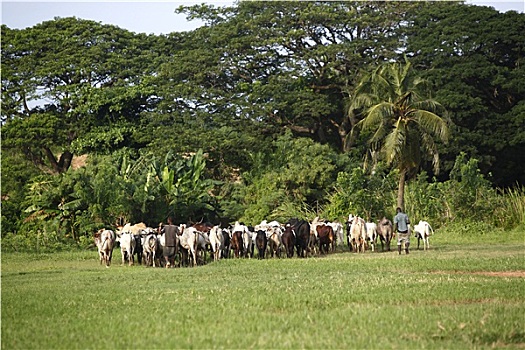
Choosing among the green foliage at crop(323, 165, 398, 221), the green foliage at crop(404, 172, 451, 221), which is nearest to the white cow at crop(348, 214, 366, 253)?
the green foliage at crop(323, 165, 398, 221)

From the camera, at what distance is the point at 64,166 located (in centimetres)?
4225

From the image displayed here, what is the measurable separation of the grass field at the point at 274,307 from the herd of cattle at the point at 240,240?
2882 millimetres

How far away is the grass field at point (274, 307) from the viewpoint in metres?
9.91

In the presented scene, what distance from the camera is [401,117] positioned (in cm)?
2950

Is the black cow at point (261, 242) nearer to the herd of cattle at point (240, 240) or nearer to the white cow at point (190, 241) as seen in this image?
the herd of cattle at point (240, 240)

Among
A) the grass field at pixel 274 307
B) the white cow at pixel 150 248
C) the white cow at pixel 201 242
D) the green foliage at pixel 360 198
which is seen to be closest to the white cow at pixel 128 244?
the white cow at pixel 150 248

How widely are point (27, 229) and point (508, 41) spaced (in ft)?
75.4

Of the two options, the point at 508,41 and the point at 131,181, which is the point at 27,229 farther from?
the point at 508,41

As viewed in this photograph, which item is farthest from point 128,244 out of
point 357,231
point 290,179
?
point 290,179

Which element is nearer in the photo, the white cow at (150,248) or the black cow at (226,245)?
the white cow at (150,248)

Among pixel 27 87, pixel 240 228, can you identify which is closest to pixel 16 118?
pixel 27 87

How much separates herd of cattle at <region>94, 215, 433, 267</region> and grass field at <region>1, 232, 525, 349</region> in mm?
2882

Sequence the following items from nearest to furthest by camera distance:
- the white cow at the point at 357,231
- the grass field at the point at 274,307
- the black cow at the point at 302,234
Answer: the grass field at the point at 274,307, the black cow at the point at 302,234, the white cow at the point at 357,231

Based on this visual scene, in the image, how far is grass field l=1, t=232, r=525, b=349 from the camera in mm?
9914
